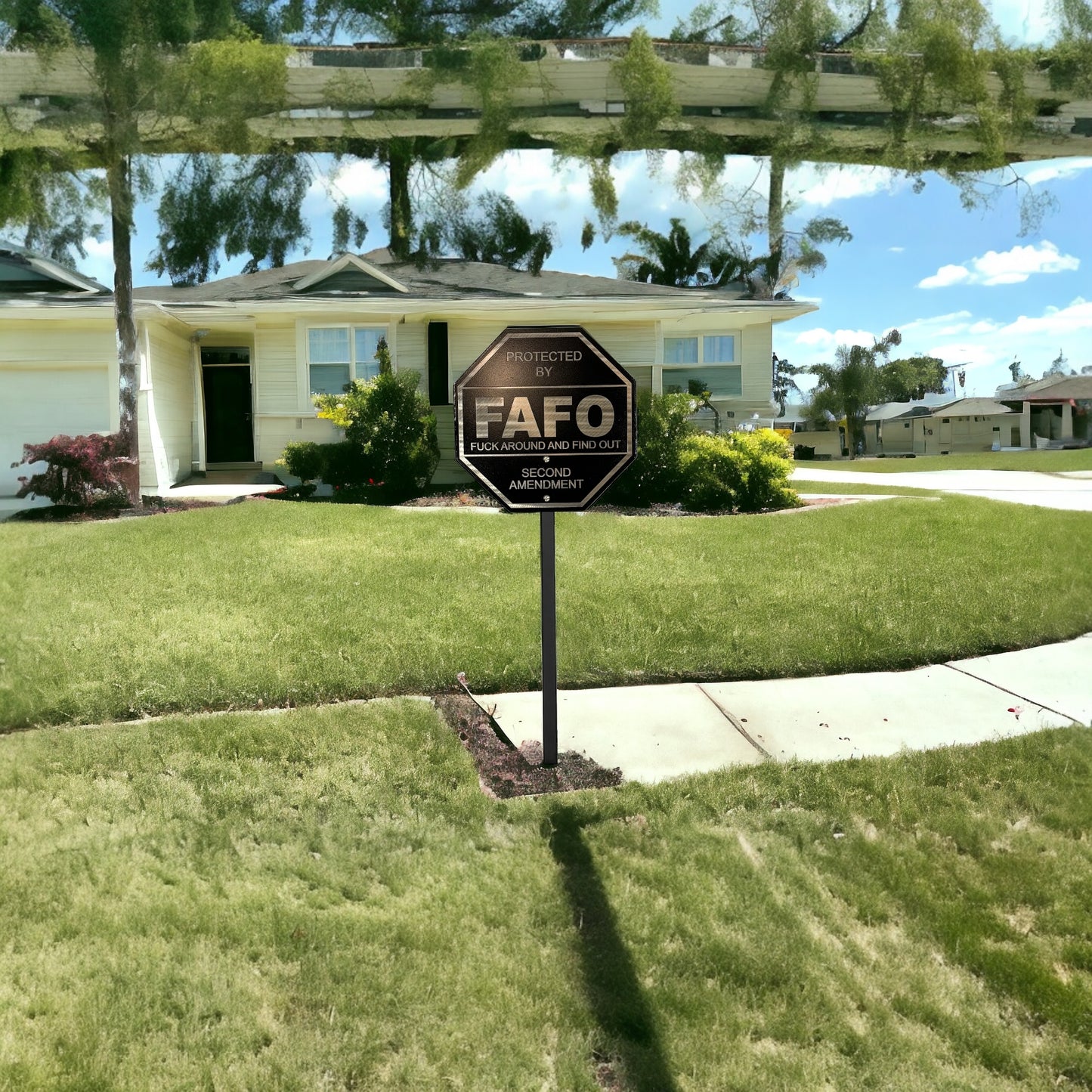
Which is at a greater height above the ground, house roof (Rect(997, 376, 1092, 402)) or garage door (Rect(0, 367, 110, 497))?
house roof (Rect(997, 376, 1092, 402))

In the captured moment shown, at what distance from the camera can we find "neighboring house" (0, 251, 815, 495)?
595 inches

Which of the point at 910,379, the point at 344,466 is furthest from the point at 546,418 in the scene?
the point at 910,379

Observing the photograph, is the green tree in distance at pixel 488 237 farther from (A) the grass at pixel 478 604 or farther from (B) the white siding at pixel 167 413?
A: (A) the grass at pixel 478 604

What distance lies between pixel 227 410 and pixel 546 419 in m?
15.8

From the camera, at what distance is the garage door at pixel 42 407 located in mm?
15078

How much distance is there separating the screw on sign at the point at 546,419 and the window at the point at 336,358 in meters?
12.7

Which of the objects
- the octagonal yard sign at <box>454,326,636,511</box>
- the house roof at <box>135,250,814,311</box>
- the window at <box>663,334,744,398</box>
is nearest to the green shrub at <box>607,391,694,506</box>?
the house roof at <box>135,250,814,311</box>

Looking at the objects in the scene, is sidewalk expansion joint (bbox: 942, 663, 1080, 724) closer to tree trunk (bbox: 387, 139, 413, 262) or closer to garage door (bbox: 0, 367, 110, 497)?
garage door (bbox: 0, 367, 110, 497)

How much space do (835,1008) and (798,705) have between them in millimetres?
2745

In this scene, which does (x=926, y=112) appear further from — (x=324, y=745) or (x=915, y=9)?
(x=324, y=745)

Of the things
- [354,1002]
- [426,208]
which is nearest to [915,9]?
[354,1002]

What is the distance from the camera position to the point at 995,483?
A: 1738 centimetres

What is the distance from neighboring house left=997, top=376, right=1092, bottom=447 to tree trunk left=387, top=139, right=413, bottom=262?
36.8m

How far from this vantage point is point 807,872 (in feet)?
11.2
